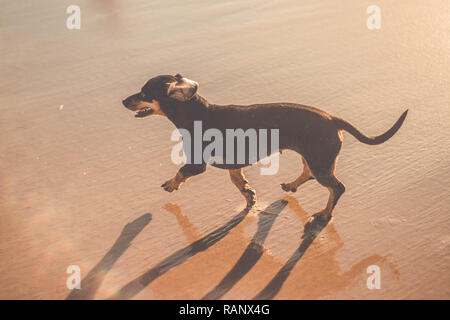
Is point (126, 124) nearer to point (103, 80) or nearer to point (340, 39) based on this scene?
point (103, 80)

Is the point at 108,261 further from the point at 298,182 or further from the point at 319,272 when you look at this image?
the point at 298,182

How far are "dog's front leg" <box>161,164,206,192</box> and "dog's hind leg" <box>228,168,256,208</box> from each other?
0.28 meters

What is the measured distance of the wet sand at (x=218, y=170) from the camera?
351cm

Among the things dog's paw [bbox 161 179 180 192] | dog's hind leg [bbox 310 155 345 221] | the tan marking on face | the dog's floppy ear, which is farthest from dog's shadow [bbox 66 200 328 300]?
the dog's floppy ear

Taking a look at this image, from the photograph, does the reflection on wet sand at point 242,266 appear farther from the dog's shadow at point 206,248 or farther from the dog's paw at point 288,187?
the dog's paw at point 288,187

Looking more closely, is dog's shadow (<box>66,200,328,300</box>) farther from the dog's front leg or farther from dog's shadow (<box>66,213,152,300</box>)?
the dog's front leg

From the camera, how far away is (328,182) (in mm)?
3893

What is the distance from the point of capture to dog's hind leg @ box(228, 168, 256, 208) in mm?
4152

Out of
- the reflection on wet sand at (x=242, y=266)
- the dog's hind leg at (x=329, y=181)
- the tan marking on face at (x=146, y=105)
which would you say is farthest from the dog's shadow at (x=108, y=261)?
the dog's hind leg at (x=329, y=181)

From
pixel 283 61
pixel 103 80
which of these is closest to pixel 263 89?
pixel 283 61

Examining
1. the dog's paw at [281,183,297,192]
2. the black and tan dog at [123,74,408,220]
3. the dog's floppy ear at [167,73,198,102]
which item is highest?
the dog's floppy ear at [167,73,198,102]

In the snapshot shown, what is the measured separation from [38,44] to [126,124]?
9.41 feet

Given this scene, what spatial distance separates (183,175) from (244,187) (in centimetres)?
52
